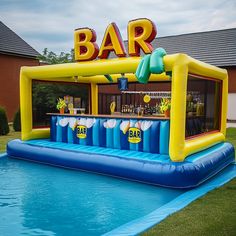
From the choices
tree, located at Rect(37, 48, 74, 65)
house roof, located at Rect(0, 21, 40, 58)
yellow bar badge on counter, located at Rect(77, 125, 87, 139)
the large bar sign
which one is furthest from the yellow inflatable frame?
house roof, located at Rect(0, 21, 40, 58)

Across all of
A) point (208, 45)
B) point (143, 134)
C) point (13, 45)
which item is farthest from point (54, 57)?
point (143, 134)

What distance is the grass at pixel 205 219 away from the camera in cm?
Answer: 358

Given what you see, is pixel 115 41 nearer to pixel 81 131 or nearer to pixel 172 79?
pixel 172 79

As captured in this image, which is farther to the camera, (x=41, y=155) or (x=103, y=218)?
(x=41, y=155)

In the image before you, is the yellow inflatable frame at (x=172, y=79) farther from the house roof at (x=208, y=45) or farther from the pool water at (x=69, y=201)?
the house roof at (x=208, y=45)

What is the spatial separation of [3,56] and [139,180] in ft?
46.7

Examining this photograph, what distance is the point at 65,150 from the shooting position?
7.30m

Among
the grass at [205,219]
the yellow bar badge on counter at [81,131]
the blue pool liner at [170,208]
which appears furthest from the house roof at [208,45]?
the grass at [205,219]

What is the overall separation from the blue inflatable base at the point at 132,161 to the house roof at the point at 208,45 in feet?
38.9

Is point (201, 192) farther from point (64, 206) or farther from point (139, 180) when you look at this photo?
point (64, 206)

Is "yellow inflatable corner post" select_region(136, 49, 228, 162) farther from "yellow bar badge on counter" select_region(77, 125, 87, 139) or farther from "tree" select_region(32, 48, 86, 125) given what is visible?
"tree" select_region(32, 48, 86, 125)

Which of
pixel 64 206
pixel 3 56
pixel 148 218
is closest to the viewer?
pixel 148 218

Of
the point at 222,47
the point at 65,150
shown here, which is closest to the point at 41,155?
the point at 65,150

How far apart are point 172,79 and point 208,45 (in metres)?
15.5
